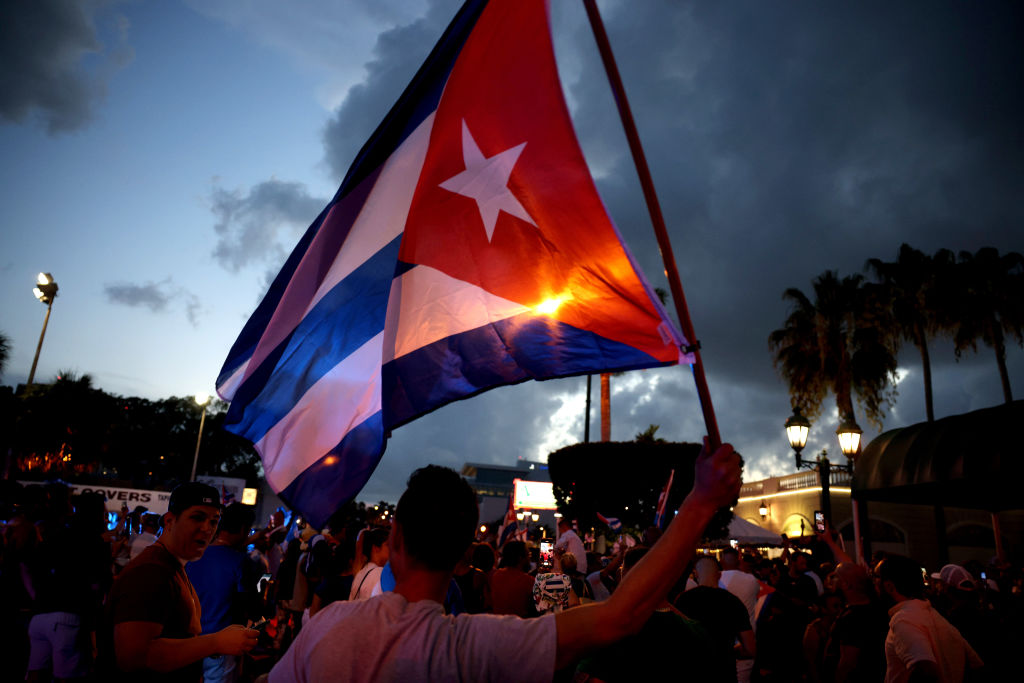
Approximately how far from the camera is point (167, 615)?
10.3ft

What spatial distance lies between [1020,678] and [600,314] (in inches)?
210

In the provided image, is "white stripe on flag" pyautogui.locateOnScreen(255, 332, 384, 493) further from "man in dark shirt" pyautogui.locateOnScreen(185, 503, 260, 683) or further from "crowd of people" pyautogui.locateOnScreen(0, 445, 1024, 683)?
"man in dark shirt" pyautogui.locateOnScreen(185, 503, 260, 683)

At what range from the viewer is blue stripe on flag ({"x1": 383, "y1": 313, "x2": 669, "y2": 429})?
3.45 metres

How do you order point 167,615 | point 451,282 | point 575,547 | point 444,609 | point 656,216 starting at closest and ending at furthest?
point 444,609
point 656,216
point 167,615
point 451,282
point 575,547

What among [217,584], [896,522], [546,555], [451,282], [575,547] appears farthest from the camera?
[896,522]

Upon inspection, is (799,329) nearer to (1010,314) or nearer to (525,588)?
(1010,314)

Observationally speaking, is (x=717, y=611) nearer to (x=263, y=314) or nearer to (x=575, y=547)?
(x=263, y=314)

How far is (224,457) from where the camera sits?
7450 cm

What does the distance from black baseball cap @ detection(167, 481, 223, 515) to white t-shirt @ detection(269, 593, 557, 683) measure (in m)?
2.21

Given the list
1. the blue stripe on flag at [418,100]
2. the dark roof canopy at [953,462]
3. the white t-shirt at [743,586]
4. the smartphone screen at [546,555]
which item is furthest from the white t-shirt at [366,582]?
the dark roof canopy at [953,462]

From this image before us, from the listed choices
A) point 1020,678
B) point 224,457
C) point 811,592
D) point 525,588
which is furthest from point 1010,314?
point 224,457

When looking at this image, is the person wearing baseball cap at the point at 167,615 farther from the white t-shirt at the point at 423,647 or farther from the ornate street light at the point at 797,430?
the ornate street light at the point at 797,430

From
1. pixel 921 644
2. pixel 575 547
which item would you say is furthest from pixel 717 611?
pixel 575 547

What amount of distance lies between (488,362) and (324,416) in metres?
1.16
